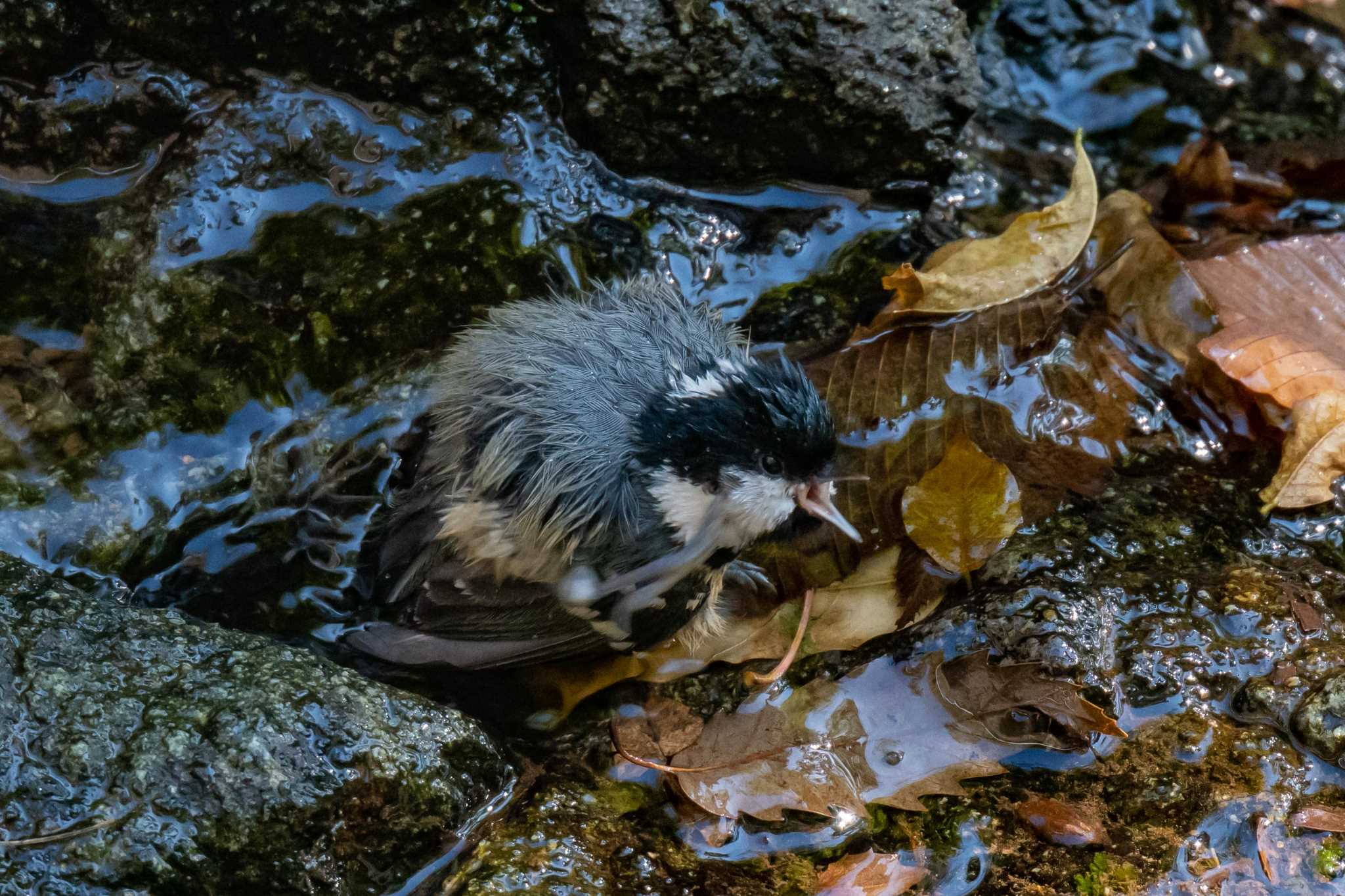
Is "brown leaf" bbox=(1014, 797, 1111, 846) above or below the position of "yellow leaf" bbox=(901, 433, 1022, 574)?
below

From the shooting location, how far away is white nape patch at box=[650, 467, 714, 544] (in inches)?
106

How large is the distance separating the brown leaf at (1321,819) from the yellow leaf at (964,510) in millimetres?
901

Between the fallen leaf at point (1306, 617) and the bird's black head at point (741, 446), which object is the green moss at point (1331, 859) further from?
the bird's black head at point (741, 446)

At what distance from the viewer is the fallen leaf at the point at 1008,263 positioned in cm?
326

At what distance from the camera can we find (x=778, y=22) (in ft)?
10.4

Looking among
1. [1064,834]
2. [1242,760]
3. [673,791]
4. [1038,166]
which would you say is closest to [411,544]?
[673,791]

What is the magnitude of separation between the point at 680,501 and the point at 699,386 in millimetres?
275

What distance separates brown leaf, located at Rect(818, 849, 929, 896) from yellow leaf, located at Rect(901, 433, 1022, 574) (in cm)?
82

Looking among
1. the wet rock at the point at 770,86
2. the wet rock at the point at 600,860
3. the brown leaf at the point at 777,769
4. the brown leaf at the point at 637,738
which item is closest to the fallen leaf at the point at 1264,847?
the brown leaf at the point at 777,769

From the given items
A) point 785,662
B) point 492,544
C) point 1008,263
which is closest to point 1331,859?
point 785,662

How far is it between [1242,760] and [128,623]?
8.28 ft

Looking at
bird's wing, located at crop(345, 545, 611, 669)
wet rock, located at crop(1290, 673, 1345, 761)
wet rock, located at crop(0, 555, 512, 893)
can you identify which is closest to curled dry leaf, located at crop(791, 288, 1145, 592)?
bird's wing, located at crop(345, 545, 611, 669)

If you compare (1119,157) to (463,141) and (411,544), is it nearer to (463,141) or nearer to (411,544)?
(463,141)

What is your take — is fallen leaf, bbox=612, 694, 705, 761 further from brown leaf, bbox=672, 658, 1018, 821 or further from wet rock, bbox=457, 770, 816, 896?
wet rock, bbox=457, 770, 816, 896
